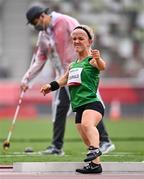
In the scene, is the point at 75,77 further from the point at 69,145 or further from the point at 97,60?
the point at 69,145

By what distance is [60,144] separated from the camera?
12.8m

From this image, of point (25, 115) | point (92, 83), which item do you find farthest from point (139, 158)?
point (25, 115)

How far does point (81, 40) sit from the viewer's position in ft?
34.1

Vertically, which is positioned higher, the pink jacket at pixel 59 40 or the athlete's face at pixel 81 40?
the pink jacket at pixel 59 40

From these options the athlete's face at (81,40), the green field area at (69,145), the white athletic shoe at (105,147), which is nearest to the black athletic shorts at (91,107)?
the athlete's face at (81,40)

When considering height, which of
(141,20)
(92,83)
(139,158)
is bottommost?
(139,158)

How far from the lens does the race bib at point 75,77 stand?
33.9ft

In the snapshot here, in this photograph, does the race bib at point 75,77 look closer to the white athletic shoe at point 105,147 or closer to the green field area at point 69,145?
the green field area at point 69,145

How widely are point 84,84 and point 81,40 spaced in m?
0.49

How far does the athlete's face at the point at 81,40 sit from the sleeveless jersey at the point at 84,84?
0.13m

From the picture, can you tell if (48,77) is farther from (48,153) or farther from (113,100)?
(48,153)

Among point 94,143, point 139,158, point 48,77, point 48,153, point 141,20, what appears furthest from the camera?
point 141,20

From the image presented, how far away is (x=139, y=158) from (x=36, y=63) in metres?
2.68

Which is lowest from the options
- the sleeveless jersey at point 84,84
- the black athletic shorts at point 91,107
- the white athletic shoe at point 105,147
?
the white athletic shoe at point 105,147
